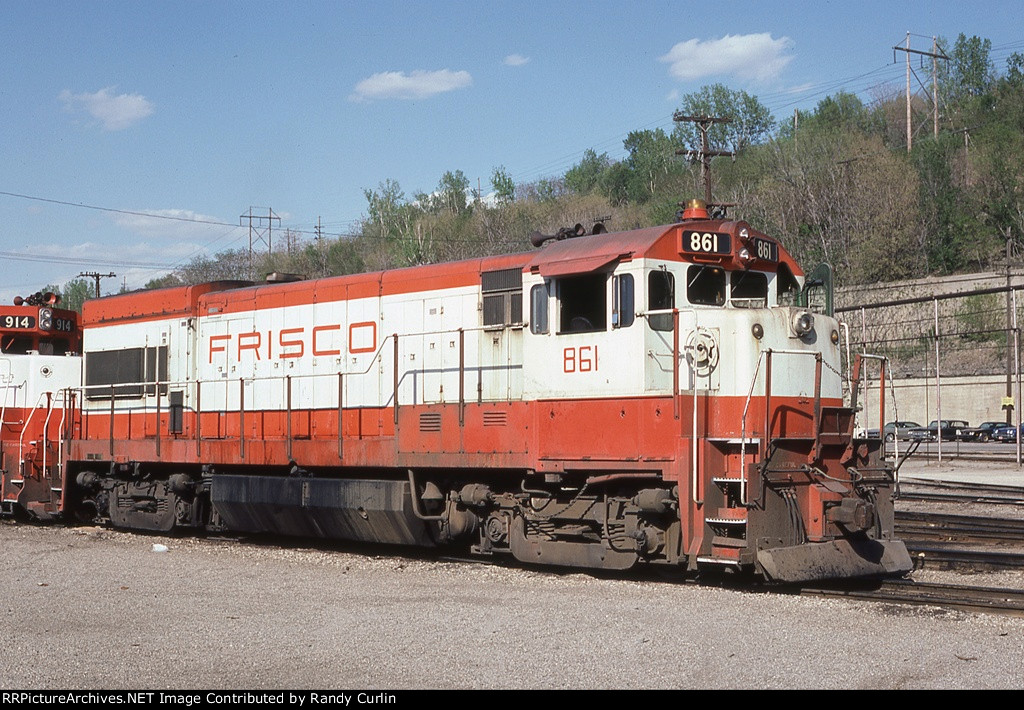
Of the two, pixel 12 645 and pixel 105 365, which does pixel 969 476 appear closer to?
pixel 105 365

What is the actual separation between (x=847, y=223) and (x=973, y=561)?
155ft

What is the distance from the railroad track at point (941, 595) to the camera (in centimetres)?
852

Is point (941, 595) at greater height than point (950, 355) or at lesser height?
lesser

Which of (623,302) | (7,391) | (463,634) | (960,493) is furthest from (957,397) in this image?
(463,634)

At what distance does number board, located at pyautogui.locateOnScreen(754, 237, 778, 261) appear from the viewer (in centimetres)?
1045

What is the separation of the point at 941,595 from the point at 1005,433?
36.4 m

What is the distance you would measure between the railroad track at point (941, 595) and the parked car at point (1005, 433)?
116ft

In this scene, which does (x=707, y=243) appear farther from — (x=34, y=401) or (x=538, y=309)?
(x=34, y=401)

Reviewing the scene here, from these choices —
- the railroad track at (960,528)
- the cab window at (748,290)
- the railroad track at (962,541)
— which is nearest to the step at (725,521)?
the cab window at (748,290)

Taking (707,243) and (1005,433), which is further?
(1005,433)

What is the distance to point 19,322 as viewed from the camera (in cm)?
1780

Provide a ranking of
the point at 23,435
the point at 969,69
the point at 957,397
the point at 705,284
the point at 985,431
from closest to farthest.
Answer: the point at 705,284 < the point at 23,435 < the point at 985,431 < the point at 957,397 < the point at 969,69
